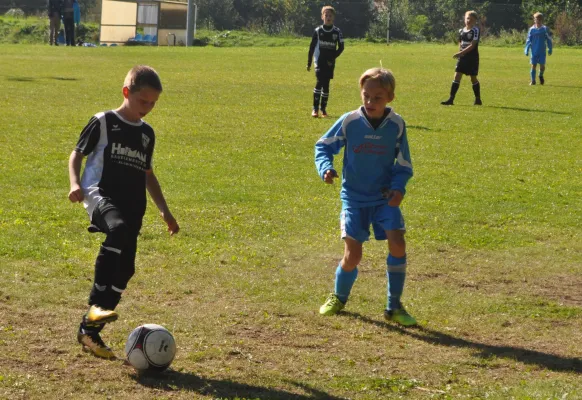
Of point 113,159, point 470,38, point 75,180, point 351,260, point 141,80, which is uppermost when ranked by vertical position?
point 470,38

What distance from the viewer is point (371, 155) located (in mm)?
6539

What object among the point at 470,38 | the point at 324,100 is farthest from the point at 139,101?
the point at 470,38

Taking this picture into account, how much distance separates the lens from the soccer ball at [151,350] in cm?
529

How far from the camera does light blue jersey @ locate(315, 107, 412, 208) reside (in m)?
6.52

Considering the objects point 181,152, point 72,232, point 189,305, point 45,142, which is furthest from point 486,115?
point 189,305

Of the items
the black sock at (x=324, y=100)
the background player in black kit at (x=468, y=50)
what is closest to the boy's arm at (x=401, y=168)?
the black sock at (x=324, y=100)

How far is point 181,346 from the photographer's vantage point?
5.92 m

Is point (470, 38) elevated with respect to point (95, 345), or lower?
elevated

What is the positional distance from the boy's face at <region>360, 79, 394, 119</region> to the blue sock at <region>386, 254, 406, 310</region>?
1039mm

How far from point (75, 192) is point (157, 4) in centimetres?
4511

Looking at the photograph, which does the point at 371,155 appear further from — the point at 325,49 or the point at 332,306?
the point at 325,49

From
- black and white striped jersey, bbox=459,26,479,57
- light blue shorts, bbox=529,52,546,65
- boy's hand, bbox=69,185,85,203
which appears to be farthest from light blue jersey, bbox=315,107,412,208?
light blue shorts, bbox=529,52,546,65

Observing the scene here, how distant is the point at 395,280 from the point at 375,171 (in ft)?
2.55

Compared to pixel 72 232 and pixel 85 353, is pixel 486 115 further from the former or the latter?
pixel 85 353
